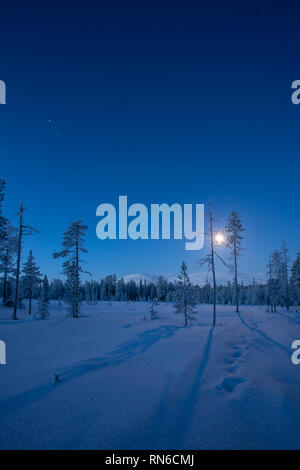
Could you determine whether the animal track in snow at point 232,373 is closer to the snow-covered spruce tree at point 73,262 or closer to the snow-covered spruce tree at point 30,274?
the snow-covered spruce tree at point 73,262

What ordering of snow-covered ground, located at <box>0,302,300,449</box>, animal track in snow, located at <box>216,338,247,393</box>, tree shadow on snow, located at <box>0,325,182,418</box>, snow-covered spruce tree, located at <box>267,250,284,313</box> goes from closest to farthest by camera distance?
snow-covered ground, located at <box>0,302,300,449</box>, tree shadow on snow, located at <box>0,325,182,418</box>, animal track in snow, located at <box>216,338,247,393</box>, snow-covered spruce tree, located at <box>267,250,284,313</box>

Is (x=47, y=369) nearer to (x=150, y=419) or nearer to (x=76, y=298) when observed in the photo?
(x=150, y=419)

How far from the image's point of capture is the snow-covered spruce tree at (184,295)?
18.1 m

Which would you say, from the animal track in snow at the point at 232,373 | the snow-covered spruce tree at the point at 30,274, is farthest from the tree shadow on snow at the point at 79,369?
the snow-covered spruce tree at the point at 30,274

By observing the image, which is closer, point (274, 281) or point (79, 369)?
point (79, 369)

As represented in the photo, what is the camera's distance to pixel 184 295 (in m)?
18.5

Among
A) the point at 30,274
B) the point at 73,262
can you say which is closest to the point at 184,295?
the point at 73,262

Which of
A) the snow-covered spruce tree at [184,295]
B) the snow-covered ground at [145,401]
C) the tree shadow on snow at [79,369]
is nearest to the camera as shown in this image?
the snow-covered ground at [145,401]

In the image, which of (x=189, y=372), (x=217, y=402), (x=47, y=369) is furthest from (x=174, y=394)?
(x=47, y=369)

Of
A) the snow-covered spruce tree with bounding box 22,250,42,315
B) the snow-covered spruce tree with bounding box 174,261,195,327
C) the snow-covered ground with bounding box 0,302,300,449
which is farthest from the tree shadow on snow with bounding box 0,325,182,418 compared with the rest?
the snow-covered spruce tree with bounding box 22,250,42,315

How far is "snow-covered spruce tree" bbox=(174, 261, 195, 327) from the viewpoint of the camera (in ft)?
59.3

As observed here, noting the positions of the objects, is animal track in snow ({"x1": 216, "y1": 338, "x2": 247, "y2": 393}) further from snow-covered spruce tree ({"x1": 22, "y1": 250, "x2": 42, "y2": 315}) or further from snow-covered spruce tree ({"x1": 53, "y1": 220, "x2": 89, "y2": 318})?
snow-covered spruce tree ({"x1": 22, "y1": 250, "x2": 42, "y2": 315})

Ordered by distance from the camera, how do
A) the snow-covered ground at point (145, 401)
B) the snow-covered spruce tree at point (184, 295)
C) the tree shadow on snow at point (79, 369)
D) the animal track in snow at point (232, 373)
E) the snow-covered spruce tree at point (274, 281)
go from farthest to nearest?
1. the snow-covered spruce tree at point (274, 281)
2. the snow-covered spruce tree at point (184, 295)
3. the animal track in snow at point (232, 373)
4. the tree shadow on snow at point (79, 369)
5. the snow-covered ground at point (145, 401)

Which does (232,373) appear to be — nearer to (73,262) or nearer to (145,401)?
(145,401)
